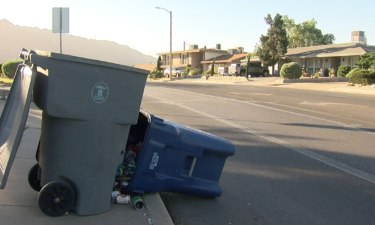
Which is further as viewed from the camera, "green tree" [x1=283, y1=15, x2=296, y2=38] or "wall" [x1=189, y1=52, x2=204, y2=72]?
"green tree" [x1=283, y1=15, x2=296, y2=38]

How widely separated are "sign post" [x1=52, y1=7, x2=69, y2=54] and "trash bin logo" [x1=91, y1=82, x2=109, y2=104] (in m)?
8.93

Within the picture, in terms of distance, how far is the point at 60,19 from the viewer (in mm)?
12125

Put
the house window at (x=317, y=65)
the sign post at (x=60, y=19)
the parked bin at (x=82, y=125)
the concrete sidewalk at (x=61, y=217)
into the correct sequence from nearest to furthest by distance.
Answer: the parked bin at (x=82, y=125)
the concrete sidewalk at (x=61, y=217)
the sign post at (x=60, y=19)
the house window at (x=317, y=65)

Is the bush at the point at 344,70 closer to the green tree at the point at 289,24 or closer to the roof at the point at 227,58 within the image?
the roof at the point at 227,58

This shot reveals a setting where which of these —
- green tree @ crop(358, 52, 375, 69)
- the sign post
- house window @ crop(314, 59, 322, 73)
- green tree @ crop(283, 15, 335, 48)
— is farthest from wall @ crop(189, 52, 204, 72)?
the sign post

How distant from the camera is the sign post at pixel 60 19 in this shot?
11987 mm

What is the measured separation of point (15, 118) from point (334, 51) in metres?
45.7

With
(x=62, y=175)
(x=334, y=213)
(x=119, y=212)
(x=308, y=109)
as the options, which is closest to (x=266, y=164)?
(x=334, y=213)

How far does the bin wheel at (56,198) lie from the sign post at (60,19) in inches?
356

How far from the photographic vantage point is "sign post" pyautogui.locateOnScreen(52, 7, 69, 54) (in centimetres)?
1199

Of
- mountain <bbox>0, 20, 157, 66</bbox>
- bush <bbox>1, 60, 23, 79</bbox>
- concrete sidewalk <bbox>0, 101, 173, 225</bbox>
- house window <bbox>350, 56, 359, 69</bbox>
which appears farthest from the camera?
mountain <bbox>0, 20, 157, 66</bbox>

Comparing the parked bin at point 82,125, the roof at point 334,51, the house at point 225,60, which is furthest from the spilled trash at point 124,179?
the house at point 225,60

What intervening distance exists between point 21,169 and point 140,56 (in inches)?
5831

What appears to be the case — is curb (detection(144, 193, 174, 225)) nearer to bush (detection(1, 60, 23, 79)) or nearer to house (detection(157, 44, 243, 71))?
bush (detection(1, 60, 23, 79))
